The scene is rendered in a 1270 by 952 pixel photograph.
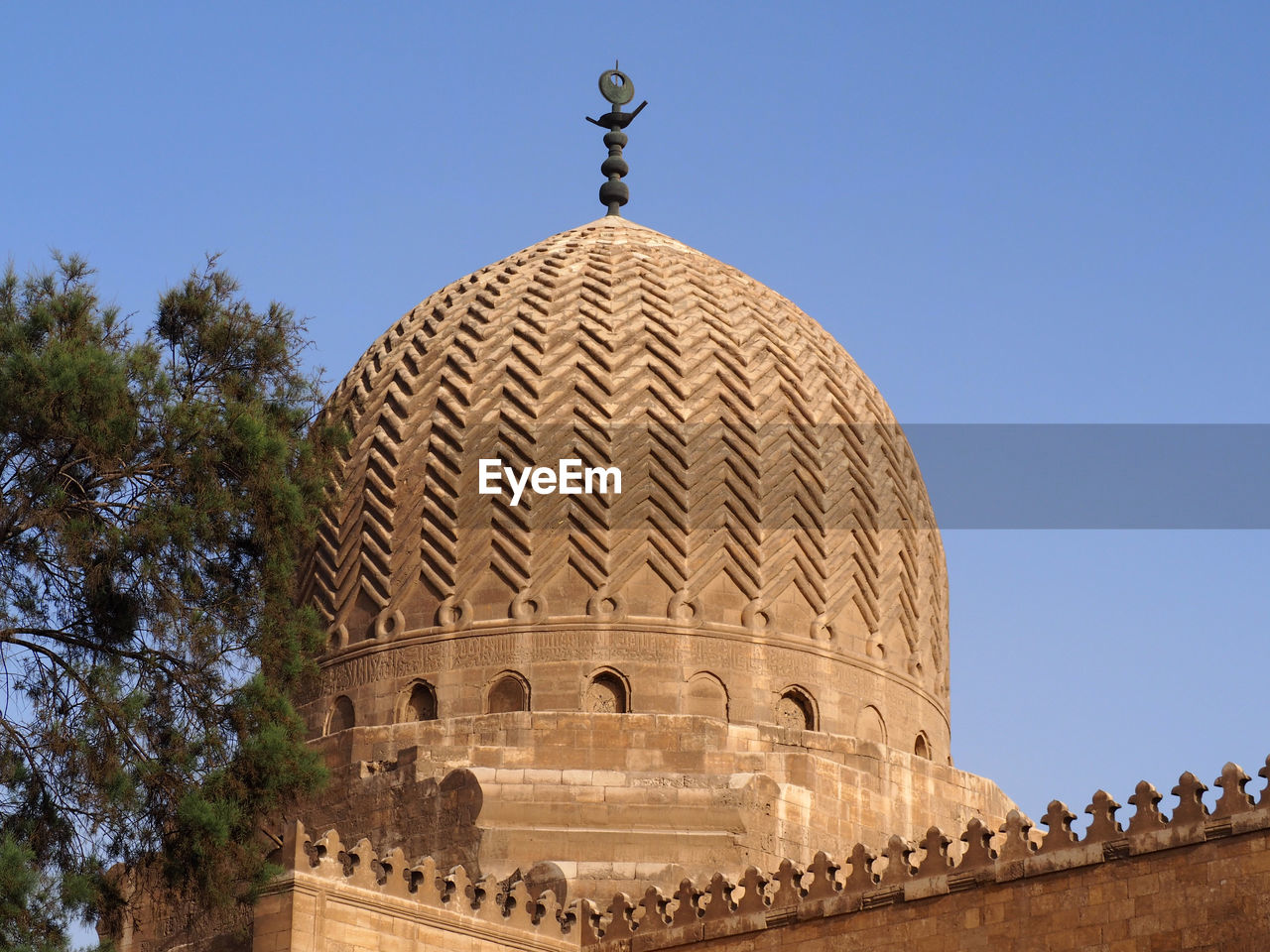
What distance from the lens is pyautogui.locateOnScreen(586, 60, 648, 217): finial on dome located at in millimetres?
21719

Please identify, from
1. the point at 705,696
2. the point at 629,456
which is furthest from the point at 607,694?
the point at 629,456

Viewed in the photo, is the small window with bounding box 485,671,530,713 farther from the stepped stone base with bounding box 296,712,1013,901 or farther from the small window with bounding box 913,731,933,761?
the small window with bounding box 913,731,933,761

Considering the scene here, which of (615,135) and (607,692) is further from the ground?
(615,135)

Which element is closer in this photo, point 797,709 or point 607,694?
point 607,694

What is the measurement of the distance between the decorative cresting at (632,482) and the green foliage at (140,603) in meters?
3.47

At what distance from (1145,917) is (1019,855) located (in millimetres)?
965

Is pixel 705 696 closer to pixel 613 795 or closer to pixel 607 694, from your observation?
pixel 607 694

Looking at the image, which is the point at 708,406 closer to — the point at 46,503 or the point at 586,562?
the point at 586,562

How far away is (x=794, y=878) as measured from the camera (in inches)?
596

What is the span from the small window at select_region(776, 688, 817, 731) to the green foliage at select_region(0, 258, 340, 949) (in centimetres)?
474

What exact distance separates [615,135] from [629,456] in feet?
15.3

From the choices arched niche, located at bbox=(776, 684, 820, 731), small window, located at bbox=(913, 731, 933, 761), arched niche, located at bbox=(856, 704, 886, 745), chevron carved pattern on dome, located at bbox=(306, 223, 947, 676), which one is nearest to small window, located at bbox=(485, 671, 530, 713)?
chevron carved pattern on dome, located at bbox=(306, 223, 947, 676)

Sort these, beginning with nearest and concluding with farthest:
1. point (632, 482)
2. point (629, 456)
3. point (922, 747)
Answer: point (632, 482)
point (629, 456)
point (922, 747)

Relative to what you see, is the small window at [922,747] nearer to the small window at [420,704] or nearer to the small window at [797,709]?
the small window at [797,709]
